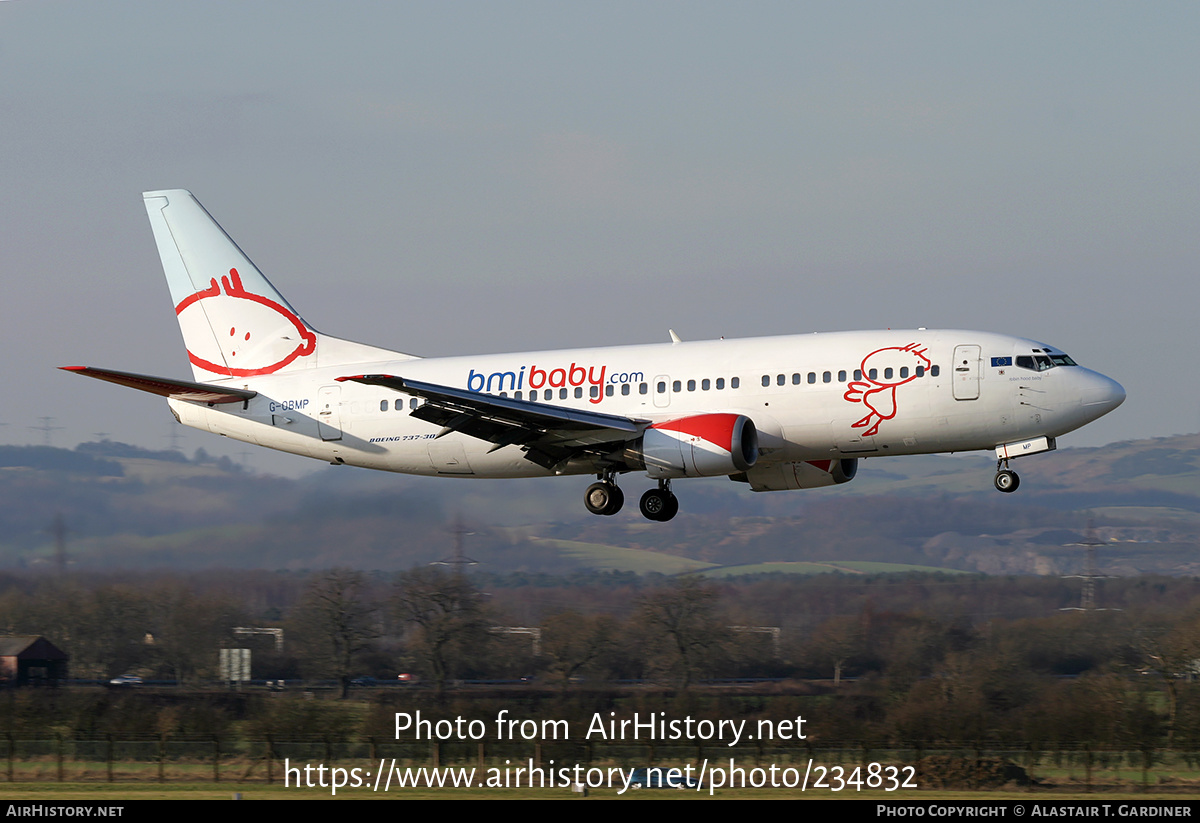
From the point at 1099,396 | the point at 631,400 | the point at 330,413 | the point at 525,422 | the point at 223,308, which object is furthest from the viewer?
the point at 223,308

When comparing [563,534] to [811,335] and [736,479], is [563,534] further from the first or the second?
[811,335]

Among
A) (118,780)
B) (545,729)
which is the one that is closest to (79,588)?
(118,780)

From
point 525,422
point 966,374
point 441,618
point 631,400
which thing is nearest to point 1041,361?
point 966,374

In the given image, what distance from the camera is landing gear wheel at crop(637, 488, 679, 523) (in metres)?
39.4

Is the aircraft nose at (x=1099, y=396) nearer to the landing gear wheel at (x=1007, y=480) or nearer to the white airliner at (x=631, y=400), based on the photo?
the white airliner at (x=631, y=400)

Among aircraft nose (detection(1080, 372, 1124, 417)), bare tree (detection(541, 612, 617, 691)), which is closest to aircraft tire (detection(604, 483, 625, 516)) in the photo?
aircraft nose (detection(1080, 372, 1124, 417))

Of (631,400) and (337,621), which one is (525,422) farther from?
(337,621)

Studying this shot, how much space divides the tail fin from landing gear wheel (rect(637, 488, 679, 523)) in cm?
921

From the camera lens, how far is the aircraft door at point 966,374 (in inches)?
1375

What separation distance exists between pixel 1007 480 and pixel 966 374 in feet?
9.94

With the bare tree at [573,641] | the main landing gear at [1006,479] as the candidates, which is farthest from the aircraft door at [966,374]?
the bare tree at [573,641]

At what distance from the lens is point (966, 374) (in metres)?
35.0

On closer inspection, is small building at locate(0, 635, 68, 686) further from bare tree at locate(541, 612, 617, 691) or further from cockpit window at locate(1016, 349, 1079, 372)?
cockpit window at locate(1016, 349, 1079, 372)

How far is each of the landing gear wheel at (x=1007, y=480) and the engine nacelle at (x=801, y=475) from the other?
18.0ft
